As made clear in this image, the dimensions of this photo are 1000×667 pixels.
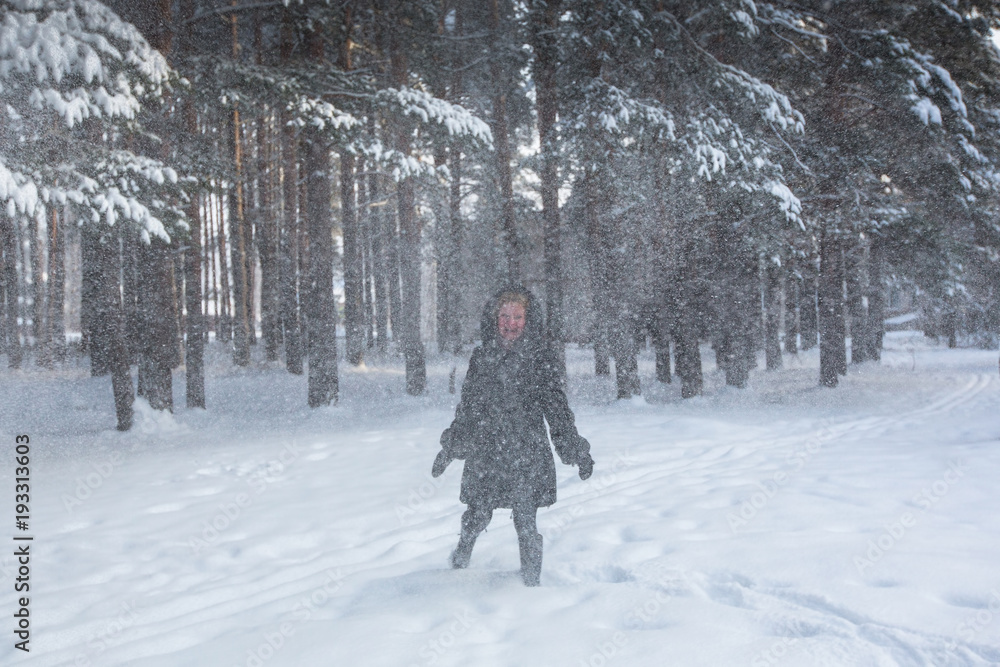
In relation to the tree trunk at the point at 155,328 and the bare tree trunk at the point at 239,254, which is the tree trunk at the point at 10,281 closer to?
the bare tree trunk at the point at 239,254

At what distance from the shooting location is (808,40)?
13508mm

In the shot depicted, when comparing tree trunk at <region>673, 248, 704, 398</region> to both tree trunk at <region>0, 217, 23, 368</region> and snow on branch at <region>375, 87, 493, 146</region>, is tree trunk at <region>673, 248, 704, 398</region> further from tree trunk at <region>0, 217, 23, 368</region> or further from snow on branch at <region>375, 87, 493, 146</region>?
tree trunk at <region>0, 217, 23, 368</region>

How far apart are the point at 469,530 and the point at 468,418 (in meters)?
0.84

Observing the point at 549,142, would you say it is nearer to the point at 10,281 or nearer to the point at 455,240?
the point at 455,240

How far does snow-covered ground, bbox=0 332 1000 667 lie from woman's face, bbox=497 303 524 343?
1.69 metres

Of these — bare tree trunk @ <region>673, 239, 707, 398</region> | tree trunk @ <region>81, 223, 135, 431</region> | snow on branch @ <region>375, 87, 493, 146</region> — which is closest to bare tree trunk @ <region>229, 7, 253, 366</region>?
tree trunk @ <region>81, 223, 135, 431</region>

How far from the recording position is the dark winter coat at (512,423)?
13.8 ft

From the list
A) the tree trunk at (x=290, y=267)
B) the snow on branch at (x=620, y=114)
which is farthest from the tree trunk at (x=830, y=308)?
the tree trunk at (x=290, y=267)

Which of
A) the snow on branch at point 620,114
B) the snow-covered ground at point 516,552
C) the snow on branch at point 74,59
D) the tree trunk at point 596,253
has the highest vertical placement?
the snow on branch at point 620,114

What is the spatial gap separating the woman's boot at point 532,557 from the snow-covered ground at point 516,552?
0.12 meters

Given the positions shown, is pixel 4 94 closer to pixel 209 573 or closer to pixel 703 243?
pixel 209 573

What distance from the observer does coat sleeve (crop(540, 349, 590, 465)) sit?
4.17 meters

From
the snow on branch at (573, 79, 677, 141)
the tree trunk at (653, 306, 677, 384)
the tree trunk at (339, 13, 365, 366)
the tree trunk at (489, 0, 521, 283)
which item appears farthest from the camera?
the tree trunk at (653, 306, 677, 384)

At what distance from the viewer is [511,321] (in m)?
4.23
